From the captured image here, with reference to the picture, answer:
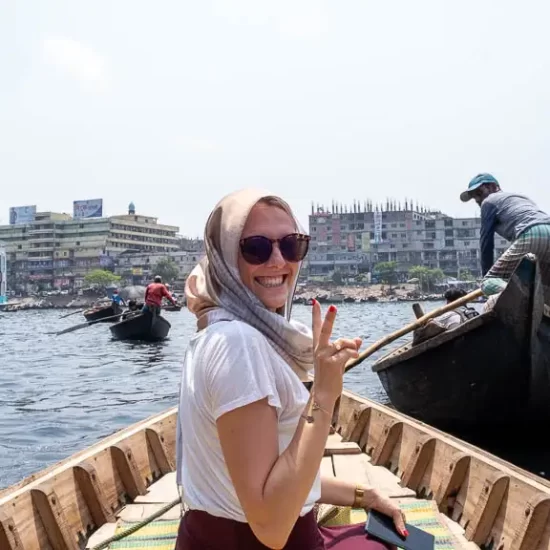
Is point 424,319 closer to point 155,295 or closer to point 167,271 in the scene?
point 155,295

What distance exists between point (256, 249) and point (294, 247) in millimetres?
149

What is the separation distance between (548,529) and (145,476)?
9.36 ft

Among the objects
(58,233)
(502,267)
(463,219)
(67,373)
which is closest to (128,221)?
(58,233)

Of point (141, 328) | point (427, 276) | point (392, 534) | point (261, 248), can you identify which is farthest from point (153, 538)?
point (427, 276)

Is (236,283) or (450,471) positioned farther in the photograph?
(450,471)

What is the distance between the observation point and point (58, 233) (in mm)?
127188

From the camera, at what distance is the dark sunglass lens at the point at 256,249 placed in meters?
1.87

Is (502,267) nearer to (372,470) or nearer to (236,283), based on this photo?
(372,470)

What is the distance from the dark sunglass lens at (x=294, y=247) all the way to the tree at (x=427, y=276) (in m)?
106

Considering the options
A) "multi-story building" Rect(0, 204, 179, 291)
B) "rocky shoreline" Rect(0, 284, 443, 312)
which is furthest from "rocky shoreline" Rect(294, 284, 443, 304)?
"multi-story building" Rect(0, 204, 179, 291)

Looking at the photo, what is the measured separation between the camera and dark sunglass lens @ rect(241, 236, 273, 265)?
73.6 inches

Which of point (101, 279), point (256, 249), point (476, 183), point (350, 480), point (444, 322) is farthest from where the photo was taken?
point (101, 279)

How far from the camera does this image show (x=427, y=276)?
349 feet

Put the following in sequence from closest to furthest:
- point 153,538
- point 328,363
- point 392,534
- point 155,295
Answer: point 328,363
point 392,534
point 153,538
point 155,295
